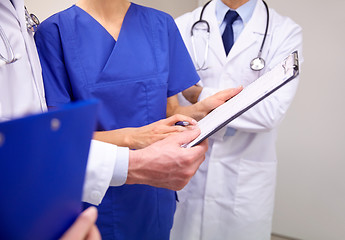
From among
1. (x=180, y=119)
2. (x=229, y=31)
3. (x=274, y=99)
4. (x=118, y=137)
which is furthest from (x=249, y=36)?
(x=118, y=137)

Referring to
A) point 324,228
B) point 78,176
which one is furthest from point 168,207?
point 324,228

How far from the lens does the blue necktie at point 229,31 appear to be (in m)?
1.25

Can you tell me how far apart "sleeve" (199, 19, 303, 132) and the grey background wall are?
66cm

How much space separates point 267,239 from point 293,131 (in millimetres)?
828

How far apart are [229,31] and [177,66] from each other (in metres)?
0.46

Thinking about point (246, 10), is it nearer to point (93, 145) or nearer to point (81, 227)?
point (93, 145)

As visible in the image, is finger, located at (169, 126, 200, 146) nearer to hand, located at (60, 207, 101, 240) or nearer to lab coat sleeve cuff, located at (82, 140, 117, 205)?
lab coat sleeve cuff, located at (82, 140, 117, 205)

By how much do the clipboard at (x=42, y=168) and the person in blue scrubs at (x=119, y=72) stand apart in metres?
0.51

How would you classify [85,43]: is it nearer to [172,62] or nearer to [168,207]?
[172,62]

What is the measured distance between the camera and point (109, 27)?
0.84m

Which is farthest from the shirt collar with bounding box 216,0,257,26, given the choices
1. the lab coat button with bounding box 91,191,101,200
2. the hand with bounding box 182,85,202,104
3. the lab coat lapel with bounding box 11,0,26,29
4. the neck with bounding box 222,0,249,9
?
the lab coat button with bounding box 91,191,101,200

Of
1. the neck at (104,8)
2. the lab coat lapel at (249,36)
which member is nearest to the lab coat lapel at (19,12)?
the neck at (104,8)

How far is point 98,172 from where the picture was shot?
58 centimetres

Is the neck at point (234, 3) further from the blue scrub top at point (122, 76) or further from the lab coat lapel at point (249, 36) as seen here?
the blue scrub top at point (122, 76)
